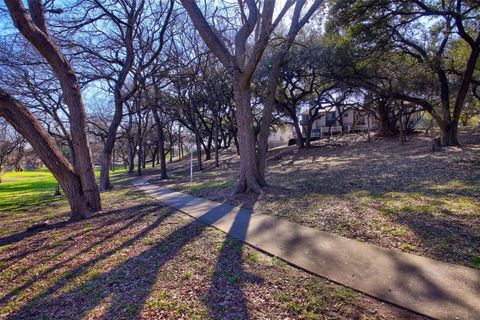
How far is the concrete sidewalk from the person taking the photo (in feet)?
8.29

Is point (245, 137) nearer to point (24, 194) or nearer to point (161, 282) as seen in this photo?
point (161, 282)

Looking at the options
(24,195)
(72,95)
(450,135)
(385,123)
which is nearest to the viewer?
(72,95)

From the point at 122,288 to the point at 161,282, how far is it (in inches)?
18.7

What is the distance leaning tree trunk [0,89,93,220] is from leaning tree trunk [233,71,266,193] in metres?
4.38

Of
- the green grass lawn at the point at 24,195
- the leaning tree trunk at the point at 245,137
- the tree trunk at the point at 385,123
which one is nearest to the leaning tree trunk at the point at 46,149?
the leaning tree trunk at the point at 245,137

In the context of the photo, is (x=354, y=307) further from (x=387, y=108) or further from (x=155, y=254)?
(x=387, y=108)

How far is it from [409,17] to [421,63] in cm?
248

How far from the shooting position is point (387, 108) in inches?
846

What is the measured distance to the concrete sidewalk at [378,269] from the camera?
2525mm

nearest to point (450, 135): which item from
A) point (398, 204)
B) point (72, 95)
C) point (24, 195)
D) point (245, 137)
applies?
point (398, 204)

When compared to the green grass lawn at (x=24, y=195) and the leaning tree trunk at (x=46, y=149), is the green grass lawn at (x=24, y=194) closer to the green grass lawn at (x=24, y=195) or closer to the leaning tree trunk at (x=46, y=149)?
the green grass lawn at (x=24, y=195)

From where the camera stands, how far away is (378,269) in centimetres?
318

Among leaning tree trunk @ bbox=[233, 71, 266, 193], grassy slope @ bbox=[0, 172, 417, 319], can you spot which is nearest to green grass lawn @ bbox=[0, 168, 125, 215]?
grassy slope @ bbox=[0, 172, 417, 319]

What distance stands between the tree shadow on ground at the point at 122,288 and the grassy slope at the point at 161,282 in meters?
0.01
